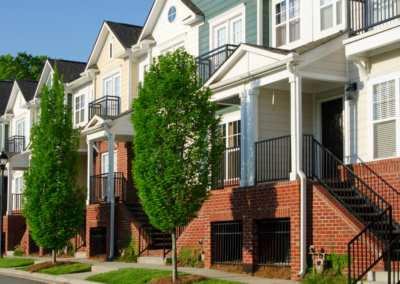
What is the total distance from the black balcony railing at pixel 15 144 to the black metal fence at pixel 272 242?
82.7 feet

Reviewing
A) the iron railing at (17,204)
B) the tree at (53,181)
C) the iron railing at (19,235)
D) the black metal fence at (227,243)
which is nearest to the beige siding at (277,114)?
the black metal fence at (227,243)

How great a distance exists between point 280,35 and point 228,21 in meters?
2.52

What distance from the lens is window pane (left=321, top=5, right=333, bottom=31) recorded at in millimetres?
15289

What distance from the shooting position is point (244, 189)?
1434 centimetres

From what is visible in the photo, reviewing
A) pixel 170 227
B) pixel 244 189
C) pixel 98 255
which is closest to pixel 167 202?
pixel 170 227

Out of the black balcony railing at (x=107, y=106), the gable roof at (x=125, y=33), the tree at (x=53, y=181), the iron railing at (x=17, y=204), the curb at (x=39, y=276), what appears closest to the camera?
the curb at (x=39, y=276)

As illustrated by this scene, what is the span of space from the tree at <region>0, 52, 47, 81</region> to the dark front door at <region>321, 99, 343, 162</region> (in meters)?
43.0

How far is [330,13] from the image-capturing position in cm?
1531

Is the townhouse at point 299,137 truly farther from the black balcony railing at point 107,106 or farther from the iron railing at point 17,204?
the iron railing at point 17,204

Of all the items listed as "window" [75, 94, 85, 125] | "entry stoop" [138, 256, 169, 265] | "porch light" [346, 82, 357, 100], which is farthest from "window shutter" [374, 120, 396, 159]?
"window" [75, 94, 85, 125]

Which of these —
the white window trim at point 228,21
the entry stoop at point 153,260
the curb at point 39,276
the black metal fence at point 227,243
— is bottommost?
the curb at point 39,276

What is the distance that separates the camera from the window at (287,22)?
16.5 m

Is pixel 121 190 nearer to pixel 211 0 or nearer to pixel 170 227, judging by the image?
pixel 211 0

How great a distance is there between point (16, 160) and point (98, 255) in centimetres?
1198
